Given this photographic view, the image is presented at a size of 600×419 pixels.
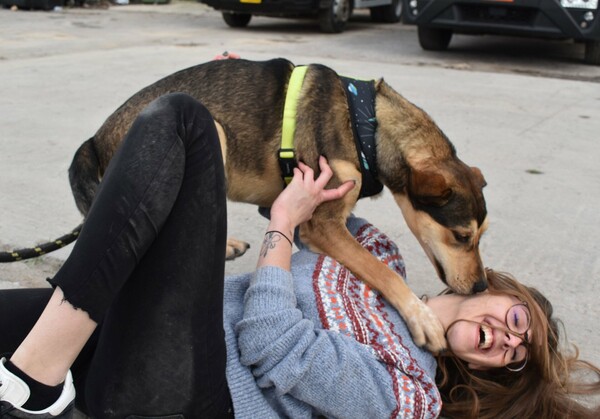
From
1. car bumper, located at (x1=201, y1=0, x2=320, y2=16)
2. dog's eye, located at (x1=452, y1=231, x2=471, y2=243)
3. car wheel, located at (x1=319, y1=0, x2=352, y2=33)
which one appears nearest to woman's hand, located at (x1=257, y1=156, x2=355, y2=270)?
dog's eye, located at (x1=452, y1=231, x2=471, y2=243)

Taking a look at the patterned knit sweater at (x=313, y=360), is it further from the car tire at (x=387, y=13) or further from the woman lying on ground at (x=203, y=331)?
the car tire at (x=387, y=13)

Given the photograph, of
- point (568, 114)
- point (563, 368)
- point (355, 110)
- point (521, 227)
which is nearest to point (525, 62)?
point (568, 114)

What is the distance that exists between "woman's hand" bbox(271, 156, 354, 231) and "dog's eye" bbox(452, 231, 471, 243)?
1.53 feet

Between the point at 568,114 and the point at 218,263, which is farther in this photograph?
the point at 568,114

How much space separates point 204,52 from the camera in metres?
9.48

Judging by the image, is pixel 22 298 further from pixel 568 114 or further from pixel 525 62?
pixel 525 62

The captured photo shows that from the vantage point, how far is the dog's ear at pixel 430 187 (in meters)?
2.69

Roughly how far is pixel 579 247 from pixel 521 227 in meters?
0.37

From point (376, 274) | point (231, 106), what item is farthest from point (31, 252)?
point (376, 274)

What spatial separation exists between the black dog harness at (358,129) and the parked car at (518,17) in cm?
645

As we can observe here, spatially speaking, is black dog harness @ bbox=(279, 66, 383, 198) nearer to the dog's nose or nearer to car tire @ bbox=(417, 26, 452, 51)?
the dog's nose

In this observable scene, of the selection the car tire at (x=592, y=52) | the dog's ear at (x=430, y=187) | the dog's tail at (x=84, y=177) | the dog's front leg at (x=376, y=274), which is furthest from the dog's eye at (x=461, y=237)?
the car tire at (x=592, y=52)

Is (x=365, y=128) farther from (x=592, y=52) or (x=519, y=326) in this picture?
(x=592, y=52)

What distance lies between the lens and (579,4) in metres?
8.54
